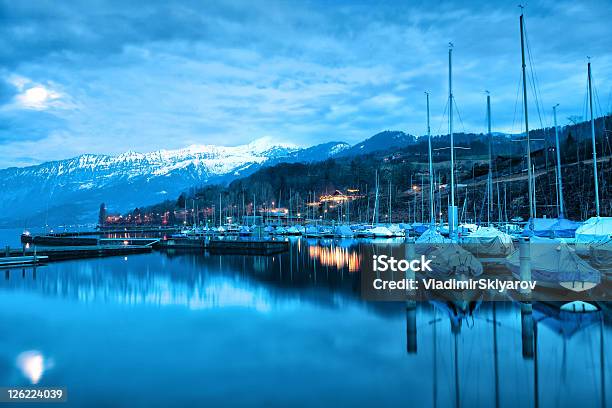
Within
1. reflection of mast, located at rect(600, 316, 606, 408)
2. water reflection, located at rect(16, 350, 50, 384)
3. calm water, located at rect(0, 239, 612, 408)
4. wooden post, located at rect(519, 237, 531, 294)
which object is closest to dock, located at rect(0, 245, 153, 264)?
calm water, located at rect(0, 239, 612, 408)

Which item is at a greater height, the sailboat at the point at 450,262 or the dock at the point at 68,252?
the sailboat at the point at 450,262

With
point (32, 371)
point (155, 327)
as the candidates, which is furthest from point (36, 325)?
point (32, 371)

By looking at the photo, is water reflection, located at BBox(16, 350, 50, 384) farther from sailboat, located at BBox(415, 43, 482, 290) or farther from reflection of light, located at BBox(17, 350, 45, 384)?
sailboat, located at BBox(415, 43, 482, 290)

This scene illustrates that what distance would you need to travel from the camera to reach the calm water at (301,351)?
12.2m

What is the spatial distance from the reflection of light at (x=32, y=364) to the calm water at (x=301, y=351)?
35 mm

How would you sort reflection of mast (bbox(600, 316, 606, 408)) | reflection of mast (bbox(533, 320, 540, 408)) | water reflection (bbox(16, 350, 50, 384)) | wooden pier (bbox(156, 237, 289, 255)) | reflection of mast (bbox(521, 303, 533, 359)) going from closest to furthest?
reflection of mast (bbox(600, 316, 606, 408))
reflection of mast (bbox(533, 320, 540, 408))
reflection of mast (bbox(521, 303, 533, 359))
water reflection (bbox(16, 350, 50, 384))
wooden pier (bbox(156, 237, 289, 255))

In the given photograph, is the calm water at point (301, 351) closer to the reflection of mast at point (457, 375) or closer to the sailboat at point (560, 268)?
the reflection of mast at point (457, 375)

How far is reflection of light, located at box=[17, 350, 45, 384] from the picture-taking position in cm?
1438

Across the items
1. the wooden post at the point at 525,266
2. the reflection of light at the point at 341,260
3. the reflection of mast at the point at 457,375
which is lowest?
the reflection of mast at the point at 457,375

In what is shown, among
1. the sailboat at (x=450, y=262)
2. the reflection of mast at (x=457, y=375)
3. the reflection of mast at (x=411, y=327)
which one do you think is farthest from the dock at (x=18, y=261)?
the reflection of mast at (x=457, y=375)

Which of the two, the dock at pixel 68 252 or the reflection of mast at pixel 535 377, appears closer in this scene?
the reflection of mast at pixel 535 377

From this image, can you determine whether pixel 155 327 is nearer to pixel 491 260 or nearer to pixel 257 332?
pixel 257 332

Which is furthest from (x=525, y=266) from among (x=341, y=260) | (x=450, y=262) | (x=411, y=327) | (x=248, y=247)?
(x=248, y=247)

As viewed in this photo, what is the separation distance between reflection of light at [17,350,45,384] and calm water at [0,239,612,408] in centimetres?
3
